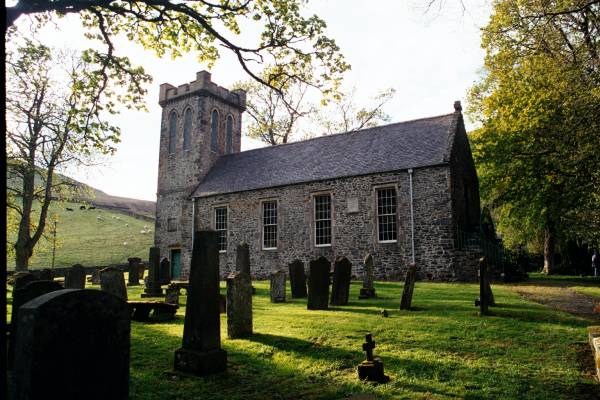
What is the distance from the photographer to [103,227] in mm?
48062

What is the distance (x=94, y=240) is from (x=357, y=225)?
106 feet

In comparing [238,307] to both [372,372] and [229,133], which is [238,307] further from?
[229,133]

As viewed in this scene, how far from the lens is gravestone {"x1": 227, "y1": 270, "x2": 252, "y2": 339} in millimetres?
7395

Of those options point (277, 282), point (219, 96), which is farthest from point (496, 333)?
point (219, 96)

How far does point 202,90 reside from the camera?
1133 inches

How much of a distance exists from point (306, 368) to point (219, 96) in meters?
26.7

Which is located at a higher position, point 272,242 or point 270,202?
point 270,202

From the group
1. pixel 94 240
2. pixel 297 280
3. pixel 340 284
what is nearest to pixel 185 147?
pixel 297 280

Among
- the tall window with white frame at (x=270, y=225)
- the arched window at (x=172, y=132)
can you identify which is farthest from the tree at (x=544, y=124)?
the arched window at (x=172, y=132)

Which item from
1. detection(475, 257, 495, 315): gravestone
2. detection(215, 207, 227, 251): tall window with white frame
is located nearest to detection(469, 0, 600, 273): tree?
detection(475, 257, 495, 315): gravestone

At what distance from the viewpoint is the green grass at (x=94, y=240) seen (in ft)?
118

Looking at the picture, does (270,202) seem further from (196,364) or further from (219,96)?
(196,364)

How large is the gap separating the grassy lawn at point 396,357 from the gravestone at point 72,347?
1165mm

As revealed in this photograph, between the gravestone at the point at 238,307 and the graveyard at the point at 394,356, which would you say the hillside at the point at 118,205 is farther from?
the gravestone at the point at 238,307
